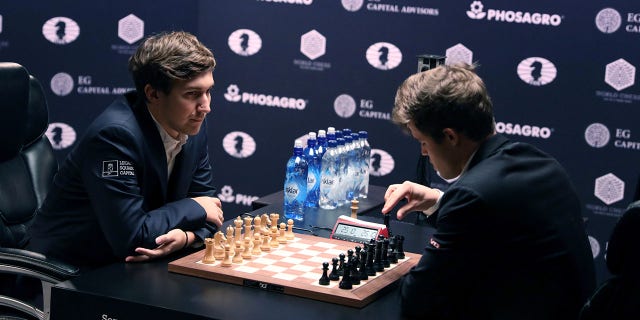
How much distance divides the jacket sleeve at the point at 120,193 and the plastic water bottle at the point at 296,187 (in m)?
0.74

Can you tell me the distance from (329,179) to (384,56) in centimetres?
200

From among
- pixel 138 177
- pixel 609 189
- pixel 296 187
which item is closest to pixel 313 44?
pixel 609 189

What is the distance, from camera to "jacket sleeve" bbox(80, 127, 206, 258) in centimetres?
261

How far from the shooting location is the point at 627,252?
201 centimetres

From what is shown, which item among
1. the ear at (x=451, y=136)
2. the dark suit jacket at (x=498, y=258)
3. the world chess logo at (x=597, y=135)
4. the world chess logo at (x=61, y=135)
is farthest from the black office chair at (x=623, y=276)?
the world chess logo at (x=61, y=135)

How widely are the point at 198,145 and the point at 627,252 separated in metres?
1.60

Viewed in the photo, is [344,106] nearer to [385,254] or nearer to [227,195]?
[227,195]

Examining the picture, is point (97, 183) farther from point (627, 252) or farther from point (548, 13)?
point (548, 13)

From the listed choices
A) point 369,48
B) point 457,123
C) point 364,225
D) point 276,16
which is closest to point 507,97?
point 369,48

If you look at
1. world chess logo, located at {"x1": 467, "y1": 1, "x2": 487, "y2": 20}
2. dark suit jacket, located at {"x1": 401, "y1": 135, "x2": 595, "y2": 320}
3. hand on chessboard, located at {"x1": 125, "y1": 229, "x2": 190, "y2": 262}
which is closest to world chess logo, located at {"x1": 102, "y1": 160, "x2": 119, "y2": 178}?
hand on chessboard, located at {"x1": 125, "y1": 229, "x2": 190, "y2": 262}

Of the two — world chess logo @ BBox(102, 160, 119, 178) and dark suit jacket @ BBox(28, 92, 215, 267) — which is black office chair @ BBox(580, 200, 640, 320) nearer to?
dark suit jacket @ BBox(28, 92, 215, 267)

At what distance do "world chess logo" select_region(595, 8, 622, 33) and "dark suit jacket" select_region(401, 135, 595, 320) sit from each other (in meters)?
3.04

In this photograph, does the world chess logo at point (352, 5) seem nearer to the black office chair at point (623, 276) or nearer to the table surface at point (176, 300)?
the table surface at point (176, 300)

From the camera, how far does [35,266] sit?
255 cm
